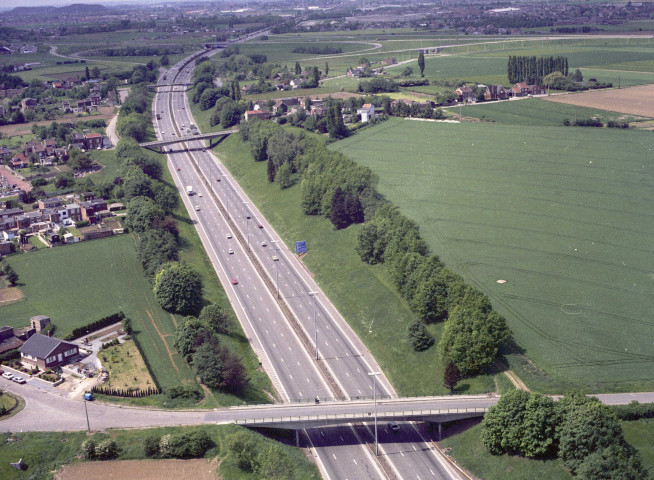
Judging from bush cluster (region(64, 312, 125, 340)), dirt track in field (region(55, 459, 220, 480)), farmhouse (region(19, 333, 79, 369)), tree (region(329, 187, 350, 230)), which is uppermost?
tree (region(329, 187, 350, 230))

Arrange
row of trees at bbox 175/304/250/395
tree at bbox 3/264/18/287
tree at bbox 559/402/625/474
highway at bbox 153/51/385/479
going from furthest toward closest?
tree at bbox 3/264/18/287, row of trees at bbox 175/304/250/395, highway at bbox 153/51/385/479, tree at bbox 559/402/625/474

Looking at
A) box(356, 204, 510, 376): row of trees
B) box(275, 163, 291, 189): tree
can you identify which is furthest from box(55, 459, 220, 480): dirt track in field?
box(275, 163, 291, 189): tree

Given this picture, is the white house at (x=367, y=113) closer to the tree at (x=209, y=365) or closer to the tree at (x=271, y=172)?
the tree at (x=271, y=172)

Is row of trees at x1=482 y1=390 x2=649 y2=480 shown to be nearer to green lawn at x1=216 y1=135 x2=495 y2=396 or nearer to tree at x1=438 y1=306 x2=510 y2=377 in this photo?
green lawn at x1=216 y1=135 x2=495 y2=396

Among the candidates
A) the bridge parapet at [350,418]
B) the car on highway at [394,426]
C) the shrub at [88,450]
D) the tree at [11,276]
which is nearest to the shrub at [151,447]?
the shrub at [88,450]

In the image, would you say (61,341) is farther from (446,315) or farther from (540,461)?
(540,461)

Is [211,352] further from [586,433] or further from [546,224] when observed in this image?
[546,224]

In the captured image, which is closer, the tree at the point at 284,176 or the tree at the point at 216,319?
the tree at the point at 216,319

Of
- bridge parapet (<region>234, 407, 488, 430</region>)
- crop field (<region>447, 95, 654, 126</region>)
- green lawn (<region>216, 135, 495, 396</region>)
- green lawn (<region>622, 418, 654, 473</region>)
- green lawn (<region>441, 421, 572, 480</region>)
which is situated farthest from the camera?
crop field (<region>447, 95, 654, 126</region>)
